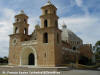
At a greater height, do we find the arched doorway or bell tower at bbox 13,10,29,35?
bell tower at bbox 13,10,29,35

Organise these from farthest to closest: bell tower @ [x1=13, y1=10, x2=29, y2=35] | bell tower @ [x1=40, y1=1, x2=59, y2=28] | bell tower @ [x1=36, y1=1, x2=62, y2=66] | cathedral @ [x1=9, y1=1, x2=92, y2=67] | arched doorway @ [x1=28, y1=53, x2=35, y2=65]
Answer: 1. bell tower @ [x1=13, y1=10, x2=29, y2=35]
2. arched doorway @ [x1=28, y1=53, x2=35, y2=65]
3. bell tower @ [x1=40, y1=1, x2=59, y2=28]
4. cathedral @ [x1=9, y1=1, x2=92, y2=67]
5. bell tower @ [x1=36, y1=1, x2=62, y2=66]

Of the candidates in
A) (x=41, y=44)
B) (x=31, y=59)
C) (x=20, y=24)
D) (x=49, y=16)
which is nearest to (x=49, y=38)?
(x=41, y=44)

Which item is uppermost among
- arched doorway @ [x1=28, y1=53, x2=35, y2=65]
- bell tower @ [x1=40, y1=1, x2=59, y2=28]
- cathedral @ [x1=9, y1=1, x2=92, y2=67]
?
bell tower @ [x1=40, y1=1, x2=59, y2=28]

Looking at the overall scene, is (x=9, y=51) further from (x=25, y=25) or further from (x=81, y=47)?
(x=81, y=47)

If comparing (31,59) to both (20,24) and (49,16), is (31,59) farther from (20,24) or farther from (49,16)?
(49,16)

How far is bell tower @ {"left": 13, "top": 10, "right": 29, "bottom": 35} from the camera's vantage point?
27984 millimetres

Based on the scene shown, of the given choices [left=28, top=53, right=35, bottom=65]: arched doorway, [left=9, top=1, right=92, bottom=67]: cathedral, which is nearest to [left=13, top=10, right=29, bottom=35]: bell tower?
[left=9, top=1, right=92, bottom=67]: cathedral

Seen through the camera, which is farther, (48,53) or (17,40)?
(17,40)

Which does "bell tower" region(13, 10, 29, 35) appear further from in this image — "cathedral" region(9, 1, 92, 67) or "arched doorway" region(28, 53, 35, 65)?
"arched doorway" region(28, 53, 35, 65)

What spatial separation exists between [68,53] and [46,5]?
11169 millimetres

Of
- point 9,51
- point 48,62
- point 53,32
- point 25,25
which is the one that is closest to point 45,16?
point 53,32

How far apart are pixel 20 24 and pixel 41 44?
299 inches

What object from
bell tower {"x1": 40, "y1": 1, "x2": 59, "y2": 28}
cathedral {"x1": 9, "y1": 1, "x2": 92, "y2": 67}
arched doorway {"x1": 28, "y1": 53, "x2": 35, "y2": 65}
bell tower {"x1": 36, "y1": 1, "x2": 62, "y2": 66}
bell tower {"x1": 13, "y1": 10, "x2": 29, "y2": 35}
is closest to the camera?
bell tower {"x1": 36, "y1": 1, "x2": 62, "y2": 66}

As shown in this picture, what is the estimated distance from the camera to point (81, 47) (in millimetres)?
36500
